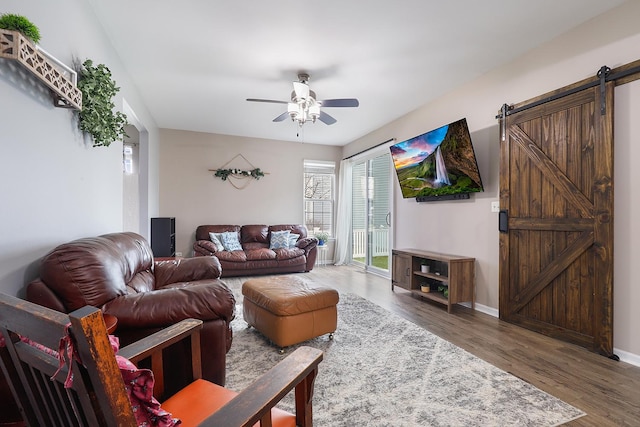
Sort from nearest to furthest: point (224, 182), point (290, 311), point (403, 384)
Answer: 1. point (403, 384)
2. point (290, 311)
3. point (224, 182)

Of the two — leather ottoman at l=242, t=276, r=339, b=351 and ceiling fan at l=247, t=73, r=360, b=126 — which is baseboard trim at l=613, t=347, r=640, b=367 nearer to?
leather ottoman at l=242, t=276, r=339, b=351

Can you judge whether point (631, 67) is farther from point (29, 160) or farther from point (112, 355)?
point (29, 160)

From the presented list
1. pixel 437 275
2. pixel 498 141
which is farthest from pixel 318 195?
pixel 498 141

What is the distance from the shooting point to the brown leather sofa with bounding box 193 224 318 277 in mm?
5285

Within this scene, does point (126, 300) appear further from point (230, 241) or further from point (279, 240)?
point (279, 240)

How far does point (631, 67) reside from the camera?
7.33ft

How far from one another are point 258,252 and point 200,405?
4.46 meters

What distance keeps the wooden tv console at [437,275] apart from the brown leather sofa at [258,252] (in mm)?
1930

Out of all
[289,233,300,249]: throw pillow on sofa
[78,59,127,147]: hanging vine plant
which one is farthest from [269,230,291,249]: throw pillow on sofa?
[78,59,127,147]: hanging vine plant

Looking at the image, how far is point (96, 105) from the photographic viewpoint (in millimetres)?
2082

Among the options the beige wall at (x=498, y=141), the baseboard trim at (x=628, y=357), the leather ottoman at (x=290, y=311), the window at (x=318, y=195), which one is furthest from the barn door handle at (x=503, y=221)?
the window at (x=318, y=195)

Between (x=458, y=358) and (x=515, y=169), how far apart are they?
76.4 inches

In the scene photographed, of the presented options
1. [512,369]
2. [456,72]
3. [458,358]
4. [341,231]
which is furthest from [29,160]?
[341,231]

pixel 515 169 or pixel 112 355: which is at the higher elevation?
pixel 515 169
